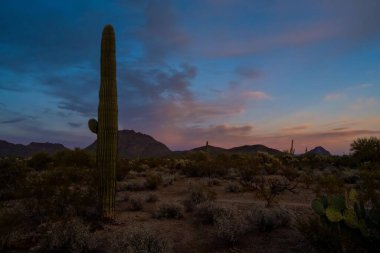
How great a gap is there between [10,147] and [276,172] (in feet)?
304

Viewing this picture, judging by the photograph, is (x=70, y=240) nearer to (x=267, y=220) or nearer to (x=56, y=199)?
(x=56, y=199)

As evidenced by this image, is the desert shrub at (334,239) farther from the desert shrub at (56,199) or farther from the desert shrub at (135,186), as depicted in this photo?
the desert shrub at (135,186)

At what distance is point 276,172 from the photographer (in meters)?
21.4

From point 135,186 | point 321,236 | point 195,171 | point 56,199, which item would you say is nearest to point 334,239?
point 321,236

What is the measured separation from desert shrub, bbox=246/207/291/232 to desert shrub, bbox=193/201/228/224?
86 centimetres

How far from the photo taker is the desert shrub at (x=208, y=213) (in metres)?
8.73

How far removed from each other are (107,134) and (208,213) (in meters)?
3.28

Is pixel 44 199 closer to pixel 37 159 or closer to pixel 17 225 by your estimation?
pixel 17 225

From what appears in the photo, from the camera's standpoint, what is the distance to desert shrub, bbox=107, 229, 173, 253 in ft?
20.5

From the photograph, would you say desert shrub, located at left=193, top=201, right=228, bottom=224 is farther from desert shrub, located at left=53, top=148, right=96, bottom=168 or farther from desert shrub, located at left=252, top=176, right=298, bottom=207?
desert shrub, located at left=53, top=148, right=96, bottom=168

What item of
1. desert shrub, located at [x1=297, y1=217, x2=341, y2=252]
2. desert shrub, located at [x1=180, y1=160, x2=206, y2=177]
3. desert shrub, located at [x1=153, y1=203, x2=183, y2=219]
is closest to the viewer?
desert shrub, located at [x1=297, y1=217, x2=341, y2=252]

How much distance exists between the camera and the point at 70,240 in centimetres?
686

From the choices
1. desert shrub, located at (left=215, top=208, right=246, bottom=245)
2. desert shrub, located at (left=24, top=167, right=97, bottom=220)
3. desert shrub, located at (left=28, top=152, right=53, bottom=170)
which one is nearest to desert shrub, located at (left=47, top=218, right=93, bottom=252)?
desert shrub, located at (left=24, top=167, right=97, bottom=220)

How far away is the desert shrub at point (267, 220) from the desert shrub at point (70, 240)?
3.47 meters
